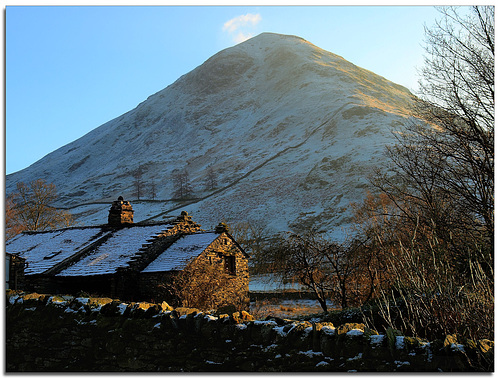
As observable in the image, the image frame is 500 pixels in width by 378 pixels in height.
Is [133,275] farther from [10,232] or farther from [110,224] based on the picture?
[10,232]

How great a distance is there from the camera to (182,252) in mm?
24609

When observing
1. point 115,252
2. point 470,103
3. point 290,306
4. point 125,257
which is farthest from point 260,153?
point 470,103

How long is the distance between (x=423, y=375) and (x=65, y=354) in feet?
20.5

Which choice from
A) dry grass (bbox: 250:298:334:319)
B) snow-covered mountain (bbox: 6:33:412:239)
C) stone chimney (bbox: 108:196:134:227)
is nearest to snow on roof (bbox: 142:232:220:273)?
dry grass (bbox: 250:298:334:319)

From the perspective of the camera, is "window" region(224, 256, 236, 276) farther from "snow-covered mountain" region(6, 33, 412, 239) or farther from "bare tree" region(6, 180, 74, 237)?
"snow-covered mountain" region(6, 33, 412, 239)

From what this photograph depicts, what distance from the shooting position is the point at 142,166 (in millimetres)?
153500

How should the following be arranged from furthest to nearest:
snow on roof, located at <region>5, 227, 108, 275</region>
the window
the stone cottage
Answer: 1. the window
2. snow on roof, located at <region>5, 227, 108, 275</region>
3. the stone cottage

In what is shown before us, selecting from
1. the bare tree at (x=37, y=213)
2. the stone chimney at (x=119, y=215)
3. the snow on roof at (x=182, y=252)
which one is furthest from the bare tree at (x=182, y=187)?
the snow on roof at (x=182, y=252)

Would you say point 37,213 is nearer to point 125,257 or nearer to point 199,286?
point 125,257

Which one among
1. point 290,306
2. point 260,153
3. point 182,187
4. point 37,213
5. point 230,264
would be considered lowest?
point 290,306

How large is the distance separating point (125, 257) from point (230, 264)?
20.9 feet

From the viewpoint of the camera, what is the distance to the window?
87.9 ft

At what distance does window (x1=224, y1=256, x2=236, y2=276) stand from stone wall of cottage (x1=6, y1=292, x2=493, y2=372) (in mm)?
17543

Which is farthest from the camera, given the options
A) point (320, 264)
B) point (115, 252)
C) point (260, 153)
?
point (260, 153)
